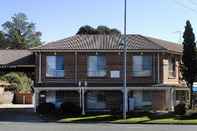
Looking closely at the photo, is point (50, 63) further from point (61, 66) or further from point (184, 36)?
point (184, 36)

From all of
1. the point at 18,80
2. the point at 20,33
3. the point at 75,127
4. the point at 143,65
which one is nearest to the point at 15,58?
the point at 143,65

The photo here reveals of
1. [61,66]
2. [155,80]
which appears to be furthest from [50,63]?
[155,80]

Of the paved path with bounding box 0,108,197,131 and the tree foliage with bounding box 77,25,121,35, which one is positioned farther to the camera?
the tree foliage with bounding box 77,25,121,35

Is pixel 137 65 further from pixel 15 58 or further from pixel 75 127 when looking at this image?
pixel 75 127

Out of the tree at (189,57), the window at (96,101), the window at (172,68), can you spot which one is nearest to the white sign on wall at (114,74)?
the window at (96,101)

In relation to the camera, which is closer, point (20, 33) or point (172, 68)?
point (172, 68)

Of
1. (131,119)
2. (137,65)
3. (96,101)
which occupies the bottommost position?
(131,119)

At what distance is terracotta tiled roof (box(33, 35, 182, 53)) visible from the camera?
57.1 meters

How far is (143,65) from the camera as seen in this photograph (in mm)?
57062

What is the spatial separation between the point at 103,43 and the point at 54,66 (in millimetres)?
5564

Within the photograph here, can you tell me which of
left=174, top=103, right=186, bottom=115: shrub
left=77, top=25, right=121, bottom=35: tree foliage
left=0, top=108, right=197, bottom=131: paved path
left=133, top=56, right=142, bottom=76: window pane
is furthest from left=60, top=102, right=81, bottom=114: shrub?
left=77, top=25, right=121, bottom=35: tree foliage

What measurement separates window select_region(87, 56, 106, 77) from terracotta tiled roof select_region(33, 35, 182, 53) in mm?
988

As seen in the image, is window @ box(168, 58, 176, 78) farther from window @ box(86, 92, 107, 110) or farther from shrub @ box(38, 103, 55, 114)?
shrub @ box(38, 103, 55, 114)

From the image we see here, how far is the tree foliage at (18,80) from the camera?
86.5 meters
